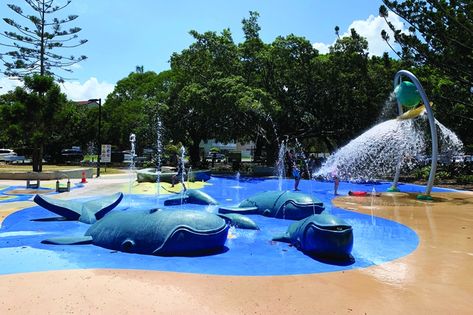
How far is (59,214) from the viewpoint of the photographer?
38.1 feet

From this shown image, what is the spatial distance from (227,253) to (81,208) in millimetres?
5109

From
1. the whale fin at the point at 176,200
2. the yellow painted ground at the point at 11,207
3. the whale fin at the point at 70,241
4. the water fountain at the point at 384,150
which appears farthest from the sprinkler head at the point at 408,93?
the yellow painted ground at the point at 11,207

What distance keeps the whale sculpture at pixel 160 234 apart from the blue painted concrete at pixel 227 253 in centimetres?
21

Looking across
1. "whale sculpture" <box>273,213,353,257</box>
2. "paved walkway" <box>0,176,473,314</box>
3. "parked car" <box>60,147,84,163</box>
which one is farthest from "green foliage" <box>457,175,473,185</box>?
"parked car" <box>60,147,84,163</box>

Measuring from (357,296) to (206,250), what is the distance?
11.2 ft

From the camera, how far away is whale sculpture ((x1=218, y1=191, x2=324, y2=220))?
485 inches

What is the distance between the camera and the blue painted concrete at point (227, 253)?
281 inches

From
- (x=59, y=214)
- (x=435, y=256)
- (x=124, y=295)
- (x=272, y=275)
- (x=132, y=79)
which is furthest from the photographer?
(x=132, y=79)

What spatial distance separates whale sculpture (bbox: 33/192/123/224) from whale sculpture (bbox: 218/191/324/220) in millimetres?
3189

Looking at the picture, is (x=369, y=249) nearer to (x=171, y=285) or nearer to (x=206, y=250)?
(x=206, y=250)

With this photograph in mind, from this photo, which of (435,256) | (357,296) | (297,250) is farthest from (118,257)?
(435,256)

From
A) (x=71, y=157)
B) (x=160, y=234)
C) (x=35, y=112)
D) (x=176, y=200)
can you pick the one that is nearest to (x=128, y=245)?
(x=160, y=234)

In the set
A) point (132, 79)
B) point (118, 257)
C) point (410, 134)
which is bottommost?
point (118, 257)

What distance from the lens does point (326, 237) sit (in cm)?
795
